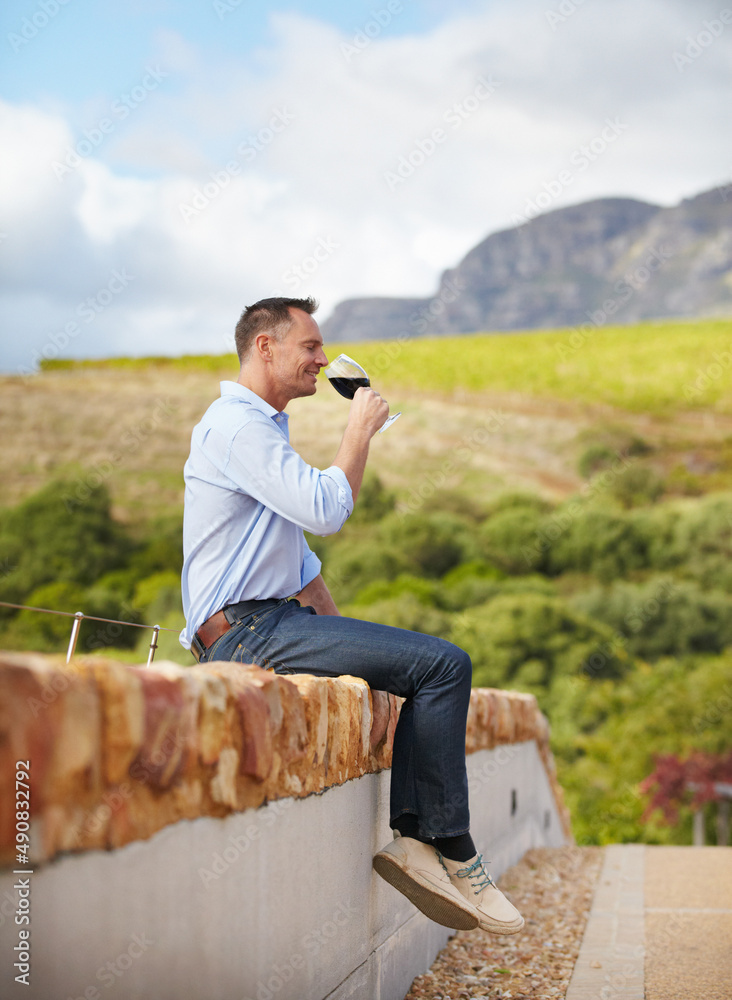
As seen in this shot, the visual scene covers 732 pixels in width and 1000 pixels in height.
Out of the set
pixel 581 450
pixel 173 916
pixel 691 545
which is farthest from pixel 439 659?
pixel 581 450

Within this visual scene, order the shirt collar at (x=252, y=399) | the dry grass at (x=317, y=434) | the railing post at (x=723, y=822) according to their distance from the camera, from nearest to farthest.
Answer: the shirt collar at (x=252, y=399)
the railing post at (x=723, y=822)
the dry grass at (x=317, y=434)

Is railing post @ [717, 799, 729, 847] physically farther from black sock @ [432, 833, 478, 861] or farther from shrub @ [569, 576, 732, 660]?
black sock @ [432, 833, 478, 861]

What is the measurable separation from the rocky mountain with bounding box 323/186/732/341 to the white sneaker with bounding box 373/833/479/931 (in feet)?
377

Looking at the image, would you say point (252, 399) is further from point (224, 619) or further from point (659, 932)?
point (659, 932)

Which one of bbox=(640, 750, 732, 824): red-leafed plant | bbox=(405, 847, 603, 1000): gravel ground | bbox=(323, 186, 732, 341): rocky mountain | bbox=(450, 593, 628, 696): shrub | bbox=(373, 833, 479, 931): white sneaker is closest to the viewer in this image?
bbox=(373, 833, 479, 931): white sneaker

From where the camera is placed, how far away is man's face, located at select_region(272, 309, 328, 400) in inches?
99.3

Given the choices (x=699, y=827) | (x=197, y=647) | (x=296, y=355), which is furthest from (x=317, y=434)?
(x=197, y=647)

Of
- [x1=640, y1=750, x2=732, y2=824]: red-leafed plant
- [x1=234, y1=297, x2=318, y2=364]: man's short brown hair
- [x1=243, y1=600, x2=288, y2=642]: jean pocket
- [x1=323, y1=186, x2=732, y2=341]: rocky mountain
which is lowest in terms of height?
[x1=640, y1=750, x2=732, y2=824]: red-leafed plant

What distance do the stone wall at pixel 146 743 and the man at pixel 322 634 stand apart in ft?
0.67

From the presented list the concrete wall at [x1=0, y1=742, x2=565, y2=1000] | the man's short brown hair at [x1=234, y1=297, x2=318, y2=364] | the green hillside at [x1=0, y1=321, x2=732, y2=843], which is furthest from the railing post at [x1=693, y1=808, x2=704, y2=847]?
the man's short brown hair at [x1=234, y1=297, x2=318, y2=364]

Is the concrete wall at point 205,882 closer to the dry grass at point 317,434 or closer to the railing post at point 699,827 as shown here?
the railing post at point 699,827

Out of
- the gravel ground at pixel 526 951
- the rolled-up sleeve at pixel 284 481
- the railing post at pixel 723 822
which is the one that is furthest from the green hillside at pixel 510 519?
the rolled-up sleeve at pixel 284 481

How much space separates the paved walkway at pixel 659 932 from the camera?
9.18 feet

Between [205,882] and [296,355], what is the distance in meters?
1.42
